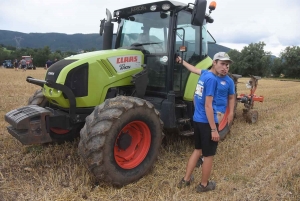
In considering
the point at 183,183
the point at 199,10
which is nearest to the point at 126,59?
the point at 199,10

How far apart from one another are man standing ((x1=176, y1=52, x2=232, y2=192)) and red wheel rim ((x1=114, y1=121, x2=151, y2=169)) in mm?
617

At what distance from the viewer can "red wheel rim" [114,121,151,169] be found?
3.53 m

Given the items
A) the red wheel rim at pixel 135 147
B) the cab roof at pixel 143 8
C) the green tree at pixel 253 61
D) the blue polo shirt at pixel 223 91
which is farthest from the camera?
the green tree at pixel 253 61

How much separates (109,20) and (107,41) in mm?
358

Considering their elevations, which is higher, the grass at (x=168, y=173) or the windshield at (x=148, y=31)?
the windshield at (x=148, y=31)

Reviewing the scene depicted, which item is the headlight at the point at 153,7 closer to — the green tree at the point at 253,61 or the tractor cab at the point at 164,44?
the tractor cab at the point at 164,44

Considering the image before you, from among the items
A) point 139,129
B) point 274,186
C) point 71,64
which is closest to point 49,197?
point 139,129

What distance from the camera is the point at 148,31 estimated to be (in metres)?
4.44

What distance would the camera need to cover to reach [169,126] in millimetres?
4141

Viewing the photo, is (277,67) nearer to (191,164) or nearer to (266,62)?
(266,62)

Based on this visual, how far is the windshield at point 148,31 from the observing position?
14.2 feet

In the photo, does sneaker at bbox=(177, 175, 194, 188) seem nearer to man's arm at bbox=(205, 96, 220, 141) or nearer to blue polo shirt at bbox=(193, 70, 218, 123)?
man's arm at bbox=(205, 96, 220, 141)

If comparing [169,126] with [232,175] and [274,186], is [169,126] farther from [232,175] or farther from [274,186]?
[274,186]

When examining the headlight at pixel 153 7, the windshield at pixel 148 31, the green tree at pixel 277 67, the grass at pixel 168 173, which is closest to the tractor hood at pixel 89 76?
the windshield at pixel 148 31
